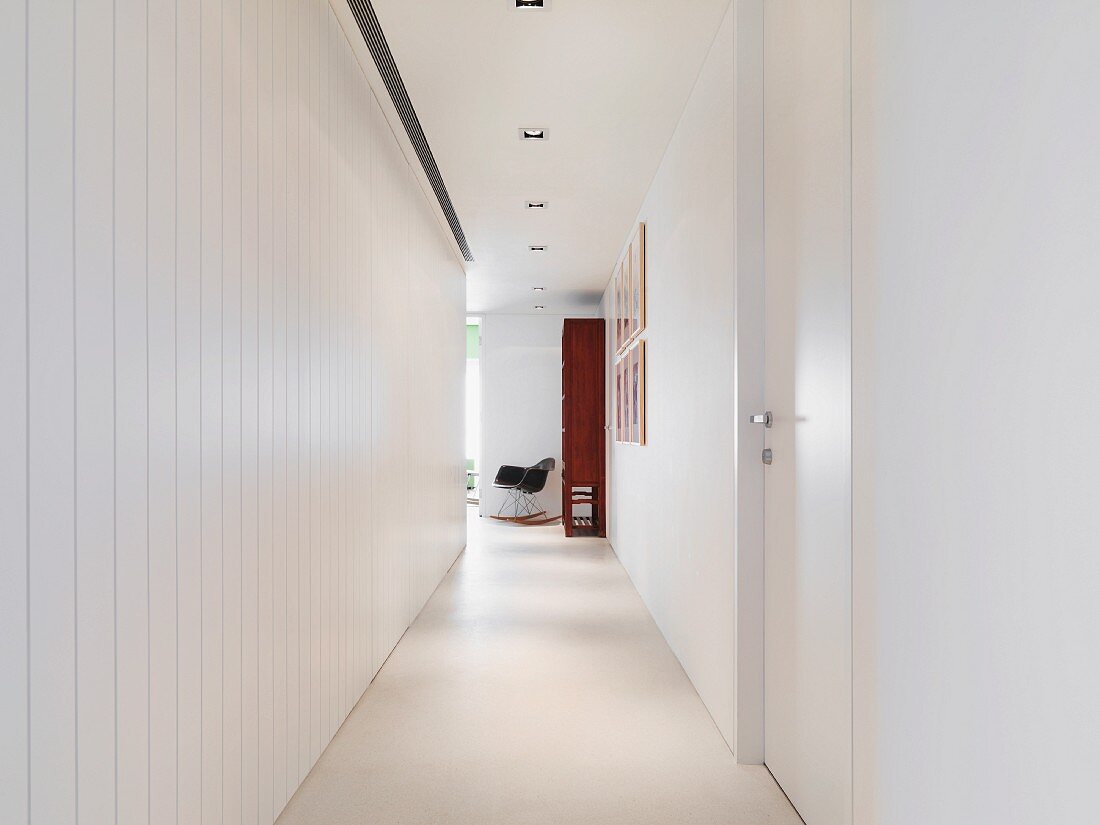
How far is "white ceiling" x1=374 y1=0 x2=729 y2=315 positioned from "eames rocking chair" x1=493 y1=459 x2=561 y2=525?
14.7 feet

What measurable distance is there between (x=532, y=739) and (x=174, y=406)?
188 cm

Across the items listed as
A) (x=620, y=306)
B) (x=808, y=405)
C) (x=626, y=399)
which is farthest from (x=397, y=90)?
(x=620, y=306)

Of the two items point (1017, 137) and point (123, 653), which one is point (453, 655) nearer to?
point (123, 653)

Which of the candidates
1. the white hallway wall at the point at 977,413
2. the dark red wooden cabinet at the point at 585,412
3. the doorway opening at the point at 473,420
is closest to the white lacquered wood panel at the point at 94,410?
the white hallway wall at the point at 977,413

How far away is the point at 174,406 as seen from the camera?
1664mm

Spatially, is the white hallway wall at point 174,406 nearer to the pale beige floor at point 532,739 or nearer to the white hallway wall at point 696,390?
the pale beige floor at point 532,739

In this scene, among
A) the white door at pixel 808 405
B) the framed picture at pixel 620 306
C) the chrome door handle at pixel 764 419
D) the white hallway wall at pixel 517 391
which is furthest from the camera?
the white hallway wall at pixel 517 391

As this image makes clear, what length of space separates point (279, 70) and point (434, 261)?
3.48 m

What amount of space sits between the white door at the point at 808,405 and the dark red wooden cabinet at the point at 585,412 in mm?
6259

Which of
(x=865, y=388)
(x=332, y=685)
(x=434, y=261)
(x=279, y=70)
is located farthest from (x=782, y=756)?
(x=434, y=261)

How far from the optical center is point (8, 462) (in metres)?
1.13

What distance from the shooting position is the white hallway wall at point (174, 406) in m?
1.20

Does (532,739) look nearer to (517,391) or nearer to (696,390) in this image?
(696,390)

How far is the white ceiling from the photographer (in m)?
3.16
